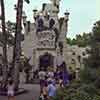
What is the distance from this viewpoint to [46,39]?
3706 cm

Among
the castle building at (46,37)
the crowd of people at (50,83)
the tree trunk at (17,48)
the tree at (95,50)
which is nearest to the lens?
the crowd of people at (50,83)

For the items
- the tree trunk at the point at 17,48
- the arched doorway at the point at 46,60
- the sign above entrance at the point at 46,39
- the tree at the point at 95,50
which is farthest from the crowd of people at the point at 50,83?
the arched doorway at the point at 46,60

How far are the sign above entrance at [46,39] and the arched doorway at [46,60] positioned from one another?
2.64 feet

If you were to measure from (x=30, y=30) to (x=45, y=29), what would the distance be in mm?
1726

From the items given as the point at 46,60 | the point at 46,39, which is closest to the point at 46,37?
the point at 46,39

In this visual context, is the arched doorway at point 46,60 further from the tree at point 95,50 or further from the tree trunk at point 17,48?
the tree at point 95,50

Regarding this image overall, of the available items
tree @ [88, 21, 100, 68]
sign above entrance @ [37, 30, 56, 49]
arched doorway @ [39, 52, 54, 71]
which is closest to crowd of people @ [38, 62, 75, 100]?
tree @ [88, 21, 100, 68]

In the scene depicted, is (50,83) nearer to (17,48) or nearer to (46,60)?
(17,48)

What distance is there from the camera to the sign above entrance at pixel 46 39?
37.1 m

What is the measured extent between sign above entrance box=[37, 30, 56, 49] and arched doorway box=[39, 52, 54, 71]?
804 mm

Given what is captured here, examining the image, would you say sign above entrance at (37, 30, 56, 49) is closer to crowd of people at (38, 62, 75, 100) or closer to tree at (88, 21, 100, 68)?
crowd of people at (38, 62, 75, 100)

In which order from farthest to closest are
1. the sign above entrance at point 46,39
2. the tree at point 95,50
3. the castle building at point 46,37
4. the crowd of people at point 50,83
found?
the castle building at point 46,37
the sign above entrance at point 46,39
the tree at point 95,50
the crowd of people at point 50,83

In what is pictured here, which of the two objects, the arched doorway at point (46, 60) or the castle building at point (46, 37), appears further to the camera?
the arched doorway at point (46, 60)

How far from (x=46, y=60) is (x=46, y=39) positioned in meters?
2.16
